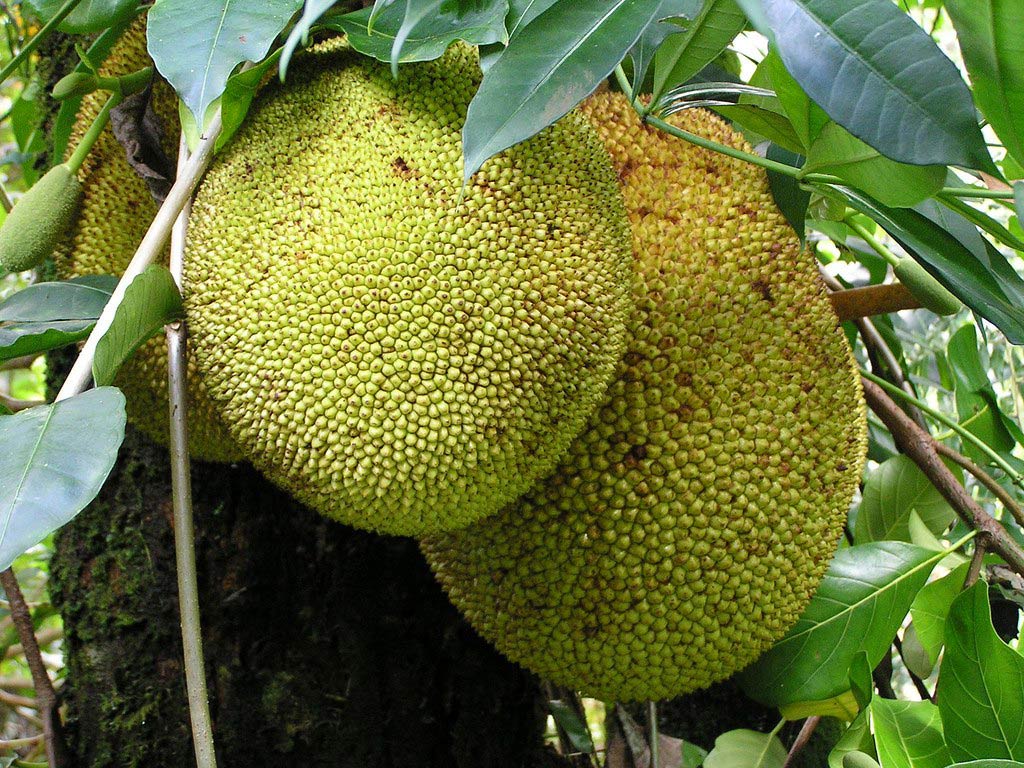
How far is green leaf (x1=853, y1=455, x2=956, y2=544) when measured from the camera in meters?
1.19

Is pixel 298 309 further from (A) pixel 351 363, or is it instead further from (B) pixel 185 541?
(B) pixel 185 541

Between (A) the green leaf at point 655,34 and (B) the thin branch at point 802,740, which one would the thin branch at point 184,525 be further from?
(B) the thin branch at point 802,740

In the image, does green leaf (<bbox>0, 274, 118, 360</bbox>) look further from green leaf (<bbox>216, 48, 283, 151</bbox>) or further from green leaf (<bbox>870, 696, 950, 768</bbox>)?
green leaf (<bbox>870, 696, 950, 768</bbox>)

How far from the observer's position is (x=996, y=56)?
0.62 m

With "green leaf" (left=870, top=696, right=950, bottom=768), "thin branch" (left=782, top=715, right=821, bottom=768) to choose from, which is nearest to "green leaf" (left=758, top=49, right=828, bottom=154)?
"green leaf" (left=870, top=696, right=950, bottom=768)

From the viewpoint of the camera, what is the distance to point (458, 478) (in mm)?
753

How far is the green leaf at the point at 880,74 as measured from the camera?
571 mm

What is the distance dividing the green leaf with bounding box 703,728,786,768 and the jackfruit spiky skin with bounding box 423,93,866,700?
174mm

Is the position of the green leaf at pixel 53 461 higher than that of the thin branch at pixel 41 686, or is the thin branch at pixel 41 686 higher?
the green leaf at pixel 53 461

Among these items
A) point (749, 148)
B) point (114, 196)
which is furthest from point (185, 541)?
point (749, 148)

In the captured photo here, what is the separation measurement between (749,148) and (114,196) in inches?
27.6

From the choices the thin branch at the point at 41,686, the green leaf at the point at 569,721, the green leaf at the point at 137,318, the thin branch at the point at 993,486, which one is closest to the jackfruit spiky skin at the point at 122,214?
the green leaf at the point at 137,318

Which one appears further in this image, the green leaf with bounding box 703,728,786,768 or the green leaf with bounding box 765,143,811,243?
the green leaf with bounding box 703,728,786,768

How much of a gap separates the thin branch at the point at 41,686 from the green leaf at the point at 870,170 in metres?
0.91
